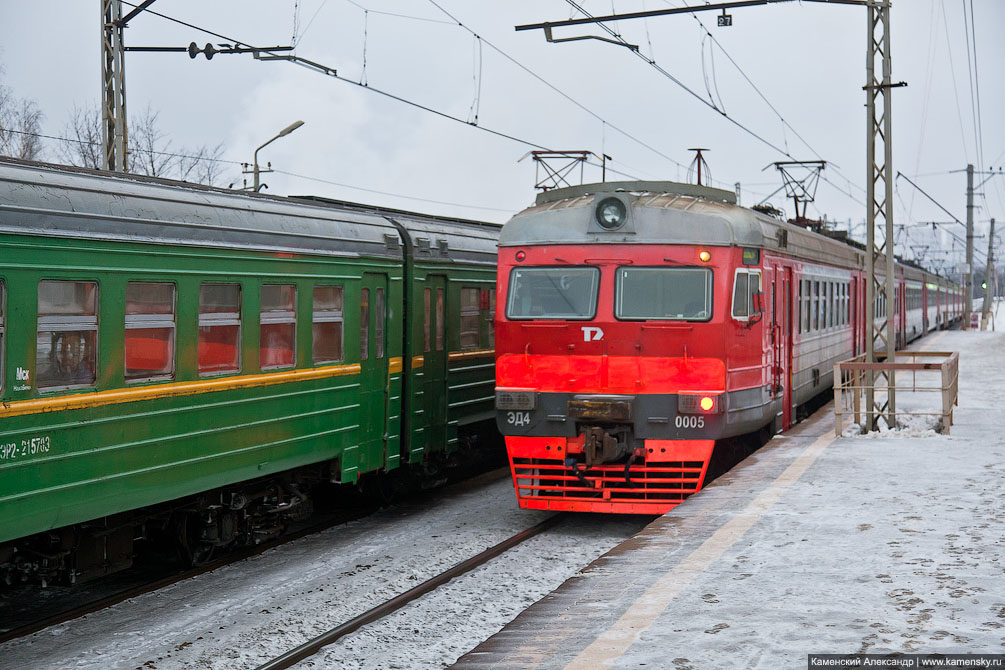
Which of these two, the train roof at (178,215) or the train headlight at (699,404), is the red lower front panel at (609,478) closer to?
the train headlight at (699,404)

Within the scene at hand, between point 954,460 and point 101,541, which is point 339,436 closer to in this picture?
point 101,541

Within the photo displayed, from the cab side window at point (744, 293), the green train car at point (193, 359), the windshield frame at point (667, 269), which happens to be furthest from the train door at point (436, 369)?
the cab side window at point (744, 293)

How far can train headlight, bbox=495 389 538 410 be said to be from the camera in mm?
10758

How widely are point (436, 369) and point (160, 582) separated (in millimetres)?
4547

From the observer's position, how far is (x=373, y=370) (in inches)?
447

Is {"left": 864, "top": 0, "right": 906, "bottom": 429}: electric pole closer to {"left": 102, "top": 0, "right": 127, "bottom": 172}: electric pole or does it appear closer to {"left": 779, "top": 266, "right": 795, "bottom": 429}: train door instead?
{"left": 779, "top": 266, "right": 795, "bottom": 429}: train door

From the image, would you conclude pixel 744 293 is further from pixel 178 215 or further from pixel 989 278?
pixel 989 278

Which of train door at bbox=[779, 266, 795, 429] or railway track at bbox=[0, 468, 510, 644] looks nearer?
railway track at bbox=[0, 468, 510, 644]

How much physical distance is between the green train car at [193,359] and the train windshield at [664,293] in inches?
98.9

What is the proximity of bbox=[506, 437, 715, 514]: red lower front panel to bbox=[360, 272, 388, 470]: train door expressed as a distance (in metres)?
1.45

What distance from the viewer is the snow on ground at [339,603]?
284 inches

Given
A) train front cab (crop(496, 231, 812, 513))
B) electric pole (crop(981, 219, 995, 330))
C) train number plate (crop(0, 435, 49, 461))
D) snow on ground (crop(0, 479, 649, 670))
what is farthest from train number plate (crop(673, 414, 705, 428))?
electric pole (crop(981, 219, 995, 330))

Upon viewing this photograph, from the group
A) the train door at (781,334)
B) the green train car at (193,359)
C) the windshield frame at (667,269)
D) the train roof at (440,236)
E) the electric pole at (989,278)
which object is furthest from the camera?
the electric pole at (989,278)

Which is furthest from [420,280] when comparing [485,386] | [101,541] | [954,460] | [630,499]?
[954,460]
